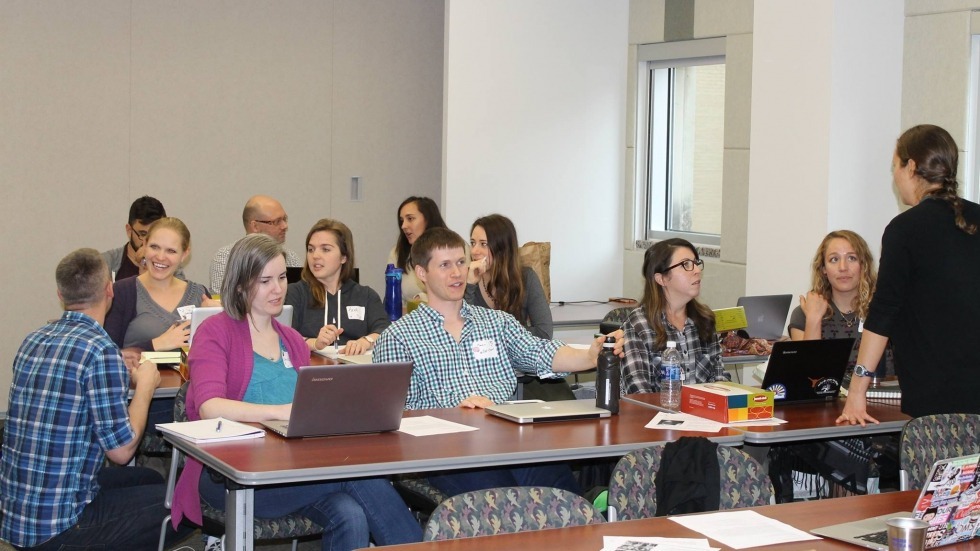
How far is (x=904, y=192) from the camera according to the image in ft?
12.0

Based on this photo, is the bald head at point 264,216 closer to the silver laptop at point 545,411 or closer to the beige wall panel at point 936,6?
the silver laptop at point 545,411

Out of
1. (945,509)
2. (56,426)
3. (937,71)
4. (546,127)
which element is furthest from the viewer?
(546,127)

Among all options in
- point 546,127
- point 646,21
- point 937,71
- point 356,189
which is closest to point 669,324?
point 937,71

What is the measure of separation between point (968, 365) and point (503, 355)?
5.42ft

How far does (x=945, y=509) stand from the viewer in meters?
2.36

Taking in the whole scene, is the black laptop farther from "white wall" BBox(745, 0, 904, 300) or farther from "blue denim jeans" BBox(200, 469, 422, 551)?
"white wall" BBox(745, 0, 904, 300)

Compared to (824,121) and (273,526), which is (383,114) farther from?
(273,526)

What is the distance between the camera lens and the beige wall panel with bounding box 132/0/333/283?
739cm

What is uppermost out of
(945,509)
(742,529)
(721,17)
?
(721,17)

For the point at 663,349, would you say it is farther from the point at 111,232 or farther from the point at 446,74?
the point at 111,232

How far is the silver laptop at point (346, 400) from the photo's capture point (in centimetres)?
316

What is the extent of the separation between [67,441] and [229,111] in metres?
4.77

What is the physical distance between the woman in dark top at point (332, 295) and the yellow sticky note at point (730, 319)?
1.68 m

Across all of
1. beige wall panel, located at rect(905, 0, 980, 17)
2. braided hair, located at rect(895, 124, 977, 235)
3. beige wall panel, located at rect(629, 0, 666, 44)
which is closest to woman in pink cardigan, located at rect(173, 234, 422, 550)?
braided hair, located at rect(895, 124, 977, 235)
